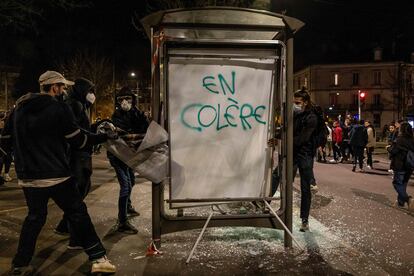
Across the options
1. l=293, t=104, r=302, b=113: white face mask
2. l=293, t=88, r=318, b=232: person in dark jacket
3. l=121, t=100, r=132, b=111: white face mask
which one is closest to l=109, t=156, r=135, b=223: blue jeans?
l=121, t=100, r=132, b=111: white face mask

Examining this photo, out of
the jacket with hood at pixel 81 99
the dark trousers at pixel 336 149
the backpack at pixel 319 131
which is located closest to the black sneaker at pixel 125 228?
the jacket with hood at pixel 81 99

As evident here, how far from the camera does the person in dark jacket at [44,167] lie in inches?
168

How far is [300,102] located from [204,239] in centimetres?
240

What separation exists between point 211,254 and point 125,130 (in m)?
2.10

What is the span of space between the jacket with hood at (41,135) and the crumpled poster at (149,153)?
0.58 m

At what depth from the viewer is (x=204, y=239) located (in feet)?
18.7

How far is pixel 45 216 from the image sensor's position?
4.41 m

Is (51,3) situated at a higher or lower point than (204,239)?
higher

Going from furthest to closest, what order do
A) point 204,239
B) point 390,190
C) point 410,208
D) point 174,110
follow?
point 390,190
point 410,208
point 204,239
point 174,110

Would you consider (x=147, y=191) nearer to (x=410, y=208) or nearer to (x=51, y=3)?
(x=410, y=208)

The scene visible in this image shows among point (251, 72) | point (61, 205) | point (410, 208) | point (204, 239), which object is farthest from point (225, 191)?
point (410, 208)

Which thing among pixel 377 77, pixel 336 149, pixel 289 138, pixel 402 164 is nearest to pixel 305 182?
pixel 289 138

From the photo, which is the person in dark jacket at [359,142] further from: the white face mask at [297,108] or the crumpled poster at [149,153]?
the crumpled poster at [149,153]

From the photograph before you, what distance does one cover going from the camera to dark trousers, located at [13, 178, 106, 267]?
4.32 m
